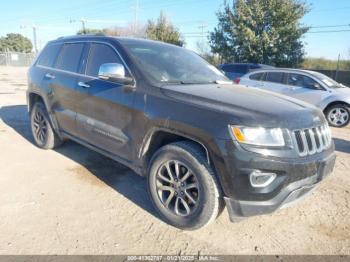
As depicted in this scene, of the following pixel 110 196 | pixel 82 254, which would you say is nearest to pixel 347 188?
pixel 110 196

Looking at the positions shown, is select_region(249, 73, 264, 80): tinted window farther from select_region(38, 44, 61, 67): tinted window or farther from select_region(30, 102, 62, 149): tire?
select_region(30, 102, 62, 149): tire

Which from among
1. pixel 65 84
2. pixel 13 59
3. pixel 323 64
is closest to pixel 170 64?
pixel 65 84

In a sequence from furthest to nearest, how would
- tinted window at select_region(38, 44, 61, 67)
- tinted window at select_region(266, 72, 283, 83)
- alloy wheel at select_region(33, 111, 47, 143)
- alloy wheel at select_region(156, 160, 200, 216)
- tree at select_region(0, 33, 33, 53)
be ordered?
1. tree at select_region(0, 33, 33, 53)
2. tinted window at select_region(266, 72, 283, 83)
3. alloy wheel at select_region(33, 111, 47, 143)
4. tinted window at select_region(38, 44, 61, 67)
5. alloy wheel at select_region(156, 160, 200, 216)

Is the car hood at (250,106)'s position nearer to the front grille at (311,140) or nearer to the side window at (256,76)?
the front grille at (311,140)

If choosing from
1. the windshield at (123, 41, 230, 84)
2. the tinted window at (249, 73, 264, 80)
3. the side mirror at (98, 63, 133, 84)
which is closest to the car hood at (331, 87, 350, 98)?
the tinted window at (249, 73, 264, 80)

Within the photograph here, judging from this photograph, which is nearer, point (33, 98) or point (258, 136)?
point (258, 136)

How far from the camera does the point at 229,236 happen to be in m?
3.17

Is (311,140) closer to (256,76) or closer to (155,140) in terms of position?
(155,140)

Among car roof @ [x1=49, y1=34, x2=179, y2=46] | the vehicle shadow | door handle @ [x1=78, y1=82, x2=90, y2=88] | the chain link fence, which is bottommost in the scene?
the chain link fence

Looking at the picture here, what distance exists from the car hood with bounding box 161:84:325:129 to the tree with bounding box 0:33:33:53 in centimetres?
8247

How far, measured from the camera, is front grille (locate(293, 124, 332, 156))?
2.84 m

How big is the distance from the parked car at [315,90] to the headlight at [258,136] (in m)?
7.18

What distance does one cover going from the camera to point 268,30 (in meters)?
20.7

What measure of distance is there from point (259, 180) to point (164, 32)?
2850 cm
